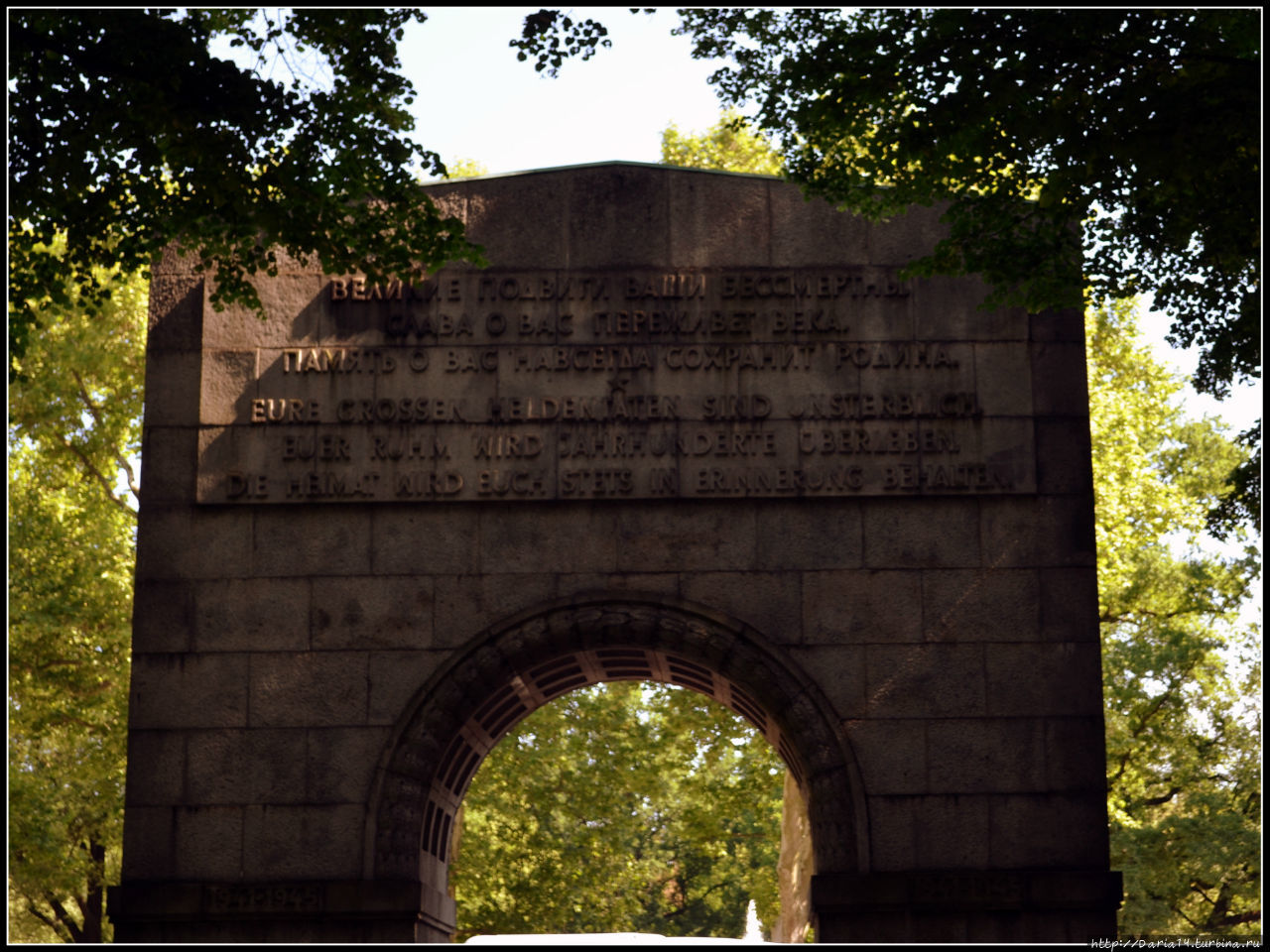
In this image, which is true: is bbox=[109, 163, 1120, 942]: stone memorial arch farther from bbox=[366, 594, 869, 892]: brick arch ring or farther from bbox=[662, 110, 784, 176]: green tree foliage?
bbox=[662, 110, 784, 176]: green tree foliage

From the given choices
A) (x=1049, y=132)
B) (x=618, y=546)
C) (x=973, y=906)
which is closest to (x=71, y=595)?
(x=618, y=546)

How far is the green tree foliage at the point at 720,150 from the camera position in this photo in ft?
111

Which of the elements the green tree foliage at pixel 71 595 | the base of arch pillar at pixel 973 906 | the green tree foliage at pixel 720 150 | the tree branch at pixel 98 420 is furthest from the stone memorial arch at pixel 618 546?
the green tree foliage at pixel 720 150

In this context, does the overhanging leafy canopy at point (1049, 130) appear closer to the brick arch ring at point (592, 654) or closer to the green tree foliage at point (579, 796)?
the brick arch ring at point (592, 654)

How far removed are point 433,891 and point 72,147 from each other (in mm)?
7684

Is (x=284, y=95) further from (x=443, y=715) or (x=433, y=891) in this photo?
(x=433, y=891)

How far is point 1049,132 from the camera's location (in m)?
11.2

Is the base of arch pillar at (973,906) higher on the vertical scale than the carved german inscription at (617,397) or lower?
lower

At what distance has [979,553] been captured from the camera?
1399 cm

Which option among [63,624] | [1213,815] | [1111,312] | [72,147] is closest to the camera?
[72,147]

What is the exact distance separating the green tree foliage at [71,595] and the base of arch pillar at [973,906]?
1530 cm

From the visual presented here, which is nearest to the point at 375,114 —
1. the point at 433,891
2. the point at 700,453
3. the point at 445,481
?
the point at 445,481

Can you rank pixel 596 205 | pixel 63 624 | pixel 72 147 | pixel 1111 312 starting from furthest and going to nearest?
pixel 1111 312
pixel 63 624
pixel 596 205
pixel 72 147

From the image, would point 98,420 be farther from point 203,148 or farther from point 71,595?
point 203,148
